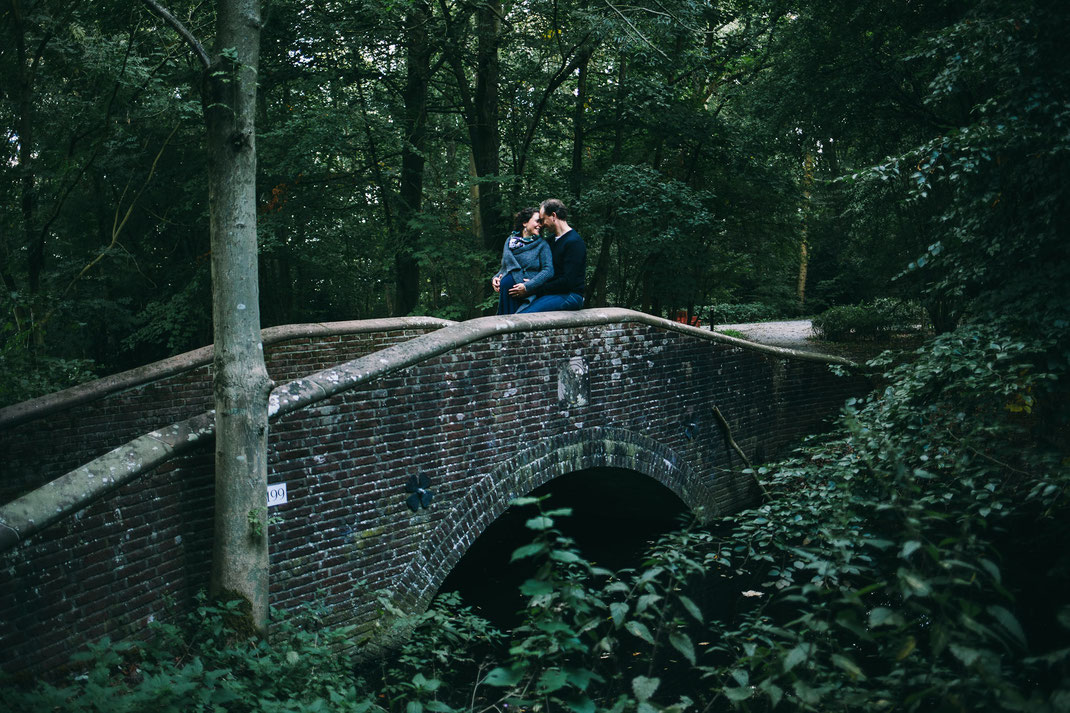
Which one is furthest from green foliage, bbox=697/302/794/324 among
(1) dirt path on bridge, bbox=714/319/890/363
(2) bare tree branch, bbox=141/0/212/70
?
(2) bare tree branch, bbox=141/0/212/70

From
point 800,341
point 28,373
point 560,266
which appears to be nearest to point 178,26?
point 560,266

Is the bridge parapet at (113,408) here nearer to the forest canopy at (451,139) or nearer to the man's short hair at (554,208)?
the forest canopy at (451,139)

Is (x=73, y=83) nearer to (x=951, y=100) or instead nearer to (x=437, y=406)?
(x=437, y=406)

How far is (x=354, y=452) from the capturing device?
5.84 metres

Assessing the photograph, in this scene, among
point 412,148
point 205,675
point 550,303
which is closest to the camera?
point 205,675

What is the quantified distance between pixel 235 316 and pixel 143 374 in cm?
320

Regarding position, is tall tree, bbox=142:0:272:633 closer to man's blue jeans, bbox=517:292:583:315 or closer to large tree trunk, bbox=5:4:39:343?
man's blue jeans, bbox=517:292:583:315

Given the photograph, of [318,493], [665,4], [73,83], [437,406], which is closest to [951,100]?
[665,4]

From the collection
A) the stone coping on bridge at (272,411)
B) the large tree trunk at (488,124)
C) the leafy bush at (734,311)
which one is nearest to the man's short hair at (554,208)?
the stone coping on bridge at (272,411)

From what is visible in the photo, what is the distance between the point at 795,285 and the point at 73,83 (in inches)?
847

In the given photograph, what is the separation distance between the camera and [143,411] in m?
7.27

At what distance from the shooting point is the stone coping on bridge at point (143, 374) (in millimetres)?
6527

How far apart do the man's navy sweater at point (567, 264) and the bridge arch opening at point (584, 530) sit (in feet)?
6.95

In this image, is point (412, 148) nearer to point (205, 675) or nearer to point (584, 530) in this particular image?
point (584, 530)
